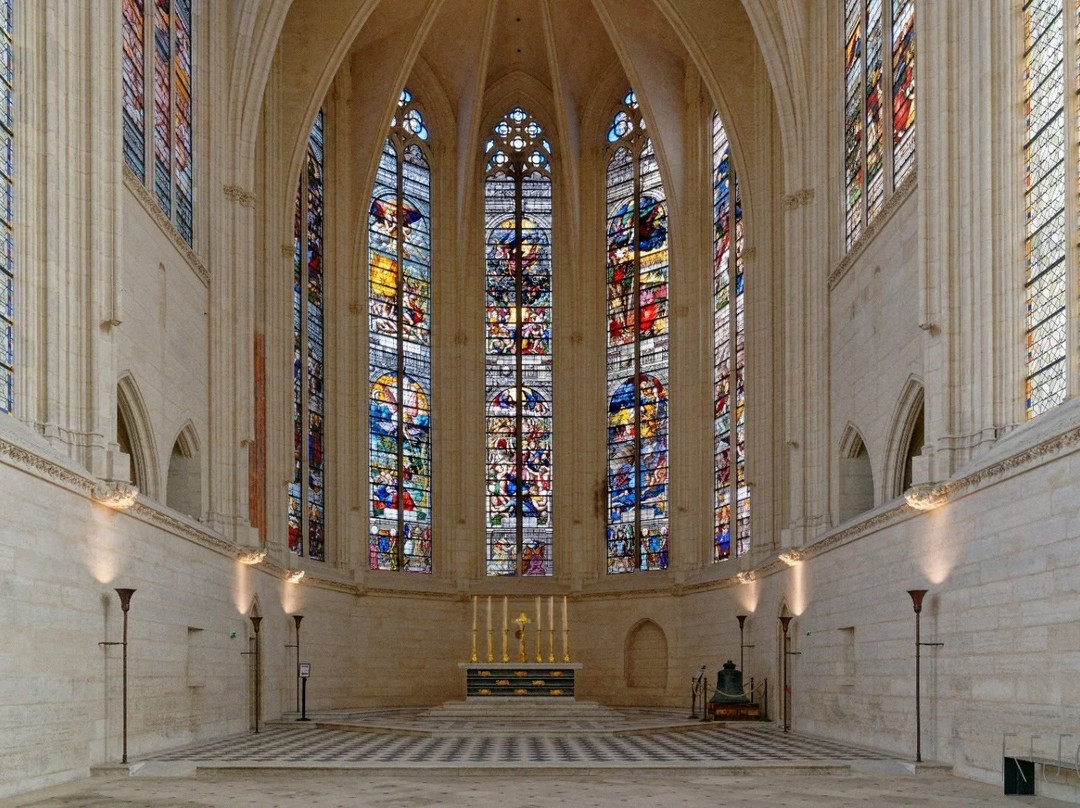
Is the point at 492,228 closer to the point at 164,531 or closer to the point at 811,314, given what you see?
the point at 811,314

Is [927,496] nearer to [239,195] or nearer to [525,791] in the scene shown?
[525,791]

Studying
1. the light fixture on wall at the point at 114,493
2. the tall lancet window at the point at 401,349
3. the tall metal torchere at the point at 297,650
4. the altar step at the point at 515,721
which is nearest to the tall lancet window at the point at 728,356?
the altar step at the point at 515,721

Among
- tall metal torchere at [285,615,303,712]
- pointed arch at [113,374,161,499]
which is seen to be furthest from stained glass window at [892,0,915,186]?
tall metal torchere at [285,615,303,712]

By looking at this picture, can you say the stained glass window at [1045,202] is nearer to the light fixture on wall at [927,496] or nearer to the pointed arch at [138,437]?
the light fixture on wall at [927,496]

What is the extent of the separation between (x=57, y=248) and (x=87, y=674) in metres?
6.13

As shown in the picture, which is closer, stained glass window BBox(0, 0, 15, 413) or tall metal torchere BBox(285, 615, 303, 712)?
stained glass window BBox(0, 0, 15, 413)

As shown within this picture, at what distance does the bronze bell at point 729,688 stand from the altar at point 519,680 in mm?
3262

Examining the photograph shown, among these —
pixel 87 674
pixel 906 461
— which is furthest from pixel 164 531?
pixel 906 461

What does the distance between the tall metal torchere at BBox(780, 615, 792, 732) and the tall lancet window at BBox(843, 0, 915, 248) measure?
8.03 m

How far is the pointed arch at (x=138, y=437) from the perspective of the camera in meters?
23.7

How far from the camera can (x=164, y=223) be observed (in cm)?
2544

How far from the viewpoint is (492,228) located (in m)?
42.0

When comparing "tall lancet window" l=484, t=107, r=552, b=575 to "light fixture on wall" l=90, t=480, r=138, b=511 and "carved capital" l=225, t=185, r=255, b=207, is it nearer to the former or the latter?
"carved capital" l=225, t=185, r=255, b=207

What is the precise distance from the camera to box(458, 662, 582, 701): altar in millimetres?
31875
